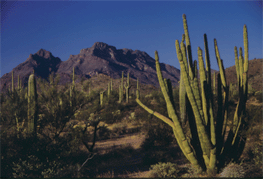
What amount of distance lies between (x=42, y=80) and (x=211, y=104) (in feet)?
30.1

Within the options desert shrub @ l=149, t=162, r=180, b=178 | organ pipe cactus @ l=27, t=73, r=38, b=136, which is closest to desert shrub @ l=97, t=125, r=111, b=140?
organ pipe cactus @ l=27, t=73, r=38, b=136

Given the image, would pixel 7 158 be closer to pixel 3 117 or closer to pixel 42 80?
pixel 3 117

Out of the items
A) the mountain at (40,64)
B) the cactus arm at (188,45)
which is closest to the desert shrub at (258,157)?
the cactus arm at (188,45)

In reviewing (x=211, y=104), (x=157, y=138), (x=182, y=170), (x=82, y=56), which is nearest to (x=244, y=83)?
(x=211, y=104)

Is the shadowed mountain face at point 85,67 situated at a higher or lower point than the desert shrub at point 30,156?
higher

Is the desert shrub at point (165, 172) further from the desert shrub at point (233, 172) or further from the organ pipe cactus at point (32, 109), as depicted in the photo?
the organ pipe cactus at point (32, 109)

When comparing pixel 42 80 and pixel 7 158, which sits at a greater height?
pixel 42 80

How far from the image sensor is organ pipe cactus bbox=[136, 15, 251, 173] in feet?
17.8

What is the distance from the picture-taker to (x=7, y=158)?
22.0 feet

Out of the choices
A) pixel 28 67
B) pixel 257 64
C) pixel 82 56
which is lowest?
pixel 257 64

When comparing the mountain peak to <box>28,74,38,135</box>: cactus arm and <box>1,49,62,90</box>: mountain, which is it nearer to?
<box>1,49,62,90</box>: mountain

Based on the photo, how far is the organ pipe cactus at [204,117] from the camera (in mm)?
5418

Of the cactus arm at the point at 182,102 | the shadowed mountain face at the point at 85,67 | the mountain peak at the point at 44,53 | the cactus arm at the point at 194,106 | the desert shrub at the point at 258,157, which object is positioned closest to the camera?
the cactus arm at the point at 194,106

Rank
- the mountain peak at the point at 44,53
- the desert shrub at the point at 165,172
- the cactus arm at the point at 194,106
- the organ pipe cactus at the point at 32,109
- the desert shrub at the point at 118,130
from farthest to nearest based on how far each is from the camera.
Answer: the mountain peak at the point at 44,53 → the desert shrub at the point at 118,130 → the organ pipe cactus at the point at 32,109 → the desert shrub at the point at 165,172 → the cactus arm at the point at 194,106
